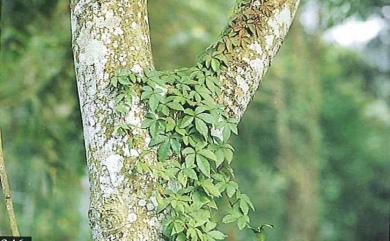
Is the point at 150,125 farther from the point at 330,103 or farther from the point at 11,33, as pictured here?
the point at 330,103

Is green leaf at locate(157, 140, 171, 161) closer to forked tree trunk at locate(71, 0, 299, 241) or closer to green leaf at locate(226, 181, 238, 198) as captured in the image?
forked tree trunk at locate(71, 0, 299, 241)

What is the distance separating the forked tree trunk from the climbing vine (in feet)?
0.07

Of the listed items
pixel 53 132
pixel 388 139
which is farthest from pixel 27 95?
pixel 388 139

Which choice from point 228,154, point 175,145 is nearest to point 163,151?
point 175,145

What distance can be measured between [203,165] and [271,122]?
4.03 meters

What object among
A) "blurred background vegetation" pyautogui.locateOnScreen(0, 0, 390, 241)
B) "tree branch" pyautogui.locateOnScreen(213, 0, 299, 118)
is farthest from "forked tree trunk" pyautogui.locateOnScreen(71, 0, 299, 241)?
"blurred background vegetation" pyautogui.locateOnScreen(0, 0, 390, 241)

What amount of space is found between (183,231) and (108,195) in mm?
152

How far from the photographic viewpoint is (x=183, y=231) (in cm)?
145

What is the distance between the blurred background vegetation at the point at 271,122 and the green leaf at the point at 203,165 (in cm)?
155

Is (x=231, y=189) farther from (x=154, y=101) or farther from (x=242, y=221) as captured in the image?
(x=154, y=101)

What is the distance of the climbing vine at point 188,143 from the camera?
1.46m

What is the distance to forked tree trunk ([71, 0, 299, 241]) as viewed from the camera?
4.71 ft

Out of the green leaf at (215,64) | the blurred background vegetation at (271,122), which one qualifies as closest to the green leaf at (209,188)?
the green leaf at (215,64)

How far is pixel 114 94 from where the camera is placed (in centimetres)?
149
